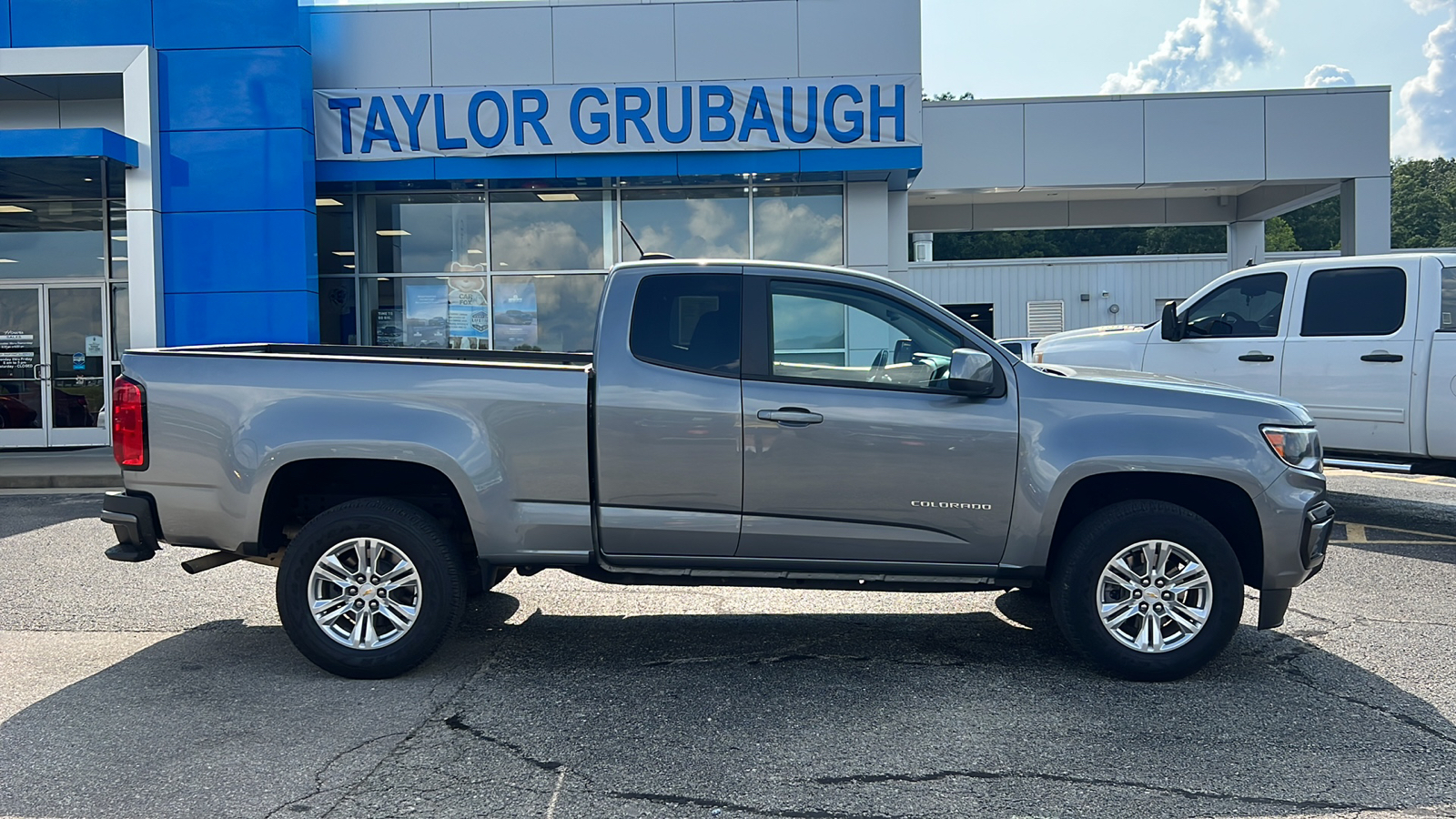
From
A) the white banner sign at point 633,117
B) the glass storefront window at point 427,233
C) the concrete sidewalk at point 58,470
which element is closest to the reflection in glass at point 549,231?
the glass storefront window at point 427,233

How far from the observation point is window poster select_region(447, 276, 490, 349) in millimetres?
15958

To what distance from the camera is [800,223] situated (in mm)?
15734

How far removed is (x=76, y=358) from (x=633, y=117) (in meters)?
9.38

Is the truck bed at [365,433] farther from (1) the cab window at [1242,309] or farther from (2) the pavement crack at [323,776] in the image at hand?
(1) the cab window at [1242,309]

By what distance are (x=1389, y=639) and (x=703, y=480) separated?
12.5 ft

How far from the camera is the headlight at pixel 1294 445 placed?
5.23 meters

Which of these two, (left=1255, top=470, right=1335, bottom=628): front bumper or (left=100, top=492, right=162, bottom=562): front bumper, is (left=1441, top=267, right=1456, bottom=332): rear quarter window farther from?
(left=100, top=492, right=162, bottom=562): front bumper

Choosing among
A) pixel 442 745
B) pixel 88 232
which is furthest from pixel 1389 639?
pixel 88 232

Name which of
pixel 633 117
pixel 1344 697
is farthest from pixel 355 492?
pixel 633 117

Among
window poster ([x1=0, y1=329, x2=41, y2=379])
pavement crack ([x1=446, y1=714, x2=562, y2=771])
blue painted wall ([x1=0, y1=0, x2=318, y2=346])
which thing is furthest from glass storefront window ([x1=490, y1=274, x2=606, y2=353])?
pavement crack ([x1=446, y1=714, x2=562, y2=771])

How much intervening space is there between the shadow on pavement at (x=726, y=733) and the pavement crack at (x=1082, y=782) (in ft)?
0.03

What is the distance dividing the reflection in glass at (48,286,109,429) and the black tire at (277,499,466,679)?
13.5m

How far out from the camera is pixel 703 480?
206 inches

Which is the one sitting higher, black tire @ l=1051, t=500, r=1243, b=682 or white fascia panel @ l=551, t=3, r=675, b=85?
white fascia panel @ l=551, t=3, r=675, b=85
